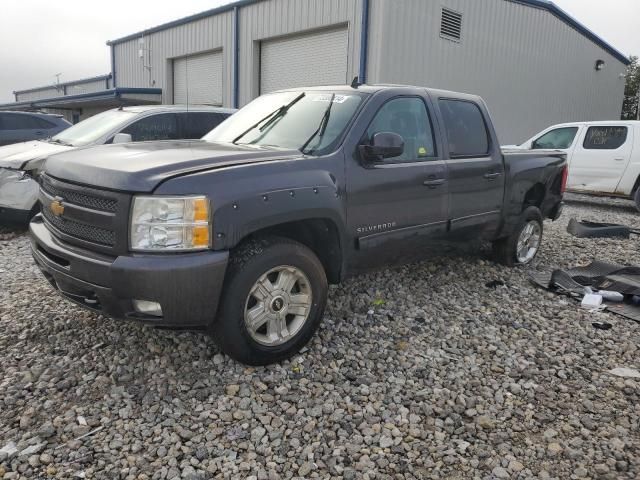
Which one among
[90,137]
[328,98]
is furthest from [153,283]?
[90,137]

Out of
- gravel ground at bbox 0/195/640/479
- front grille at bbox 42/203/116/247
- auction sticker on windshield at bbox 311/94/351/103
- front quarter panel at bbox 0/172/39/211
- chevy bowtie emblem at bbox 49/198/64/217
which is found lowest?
gravel ground at bbox 0/195/640/479

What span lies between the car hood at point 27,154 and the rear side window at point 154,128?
86 centimetres

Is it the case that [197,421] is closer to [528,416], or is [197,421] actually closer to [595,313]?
[528,416]

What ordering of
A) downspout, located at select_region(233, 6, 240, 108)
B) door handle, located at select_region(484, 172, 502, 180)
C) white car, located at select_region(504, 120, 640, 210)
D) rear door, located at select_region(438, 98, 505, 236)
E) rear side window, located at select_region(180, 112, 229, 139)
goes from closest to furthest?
1. rear door, located at select_region(438, 98, 505, 236)
2. door handle, located at select_region(484, 172, 502, 180)
3. rear side window, located at select_region(180, 112, 229, 139)
4. white car, located at select_region(504, 120, 640, 210)
5. downspout, located at select_region(233, 6, 240, 108)

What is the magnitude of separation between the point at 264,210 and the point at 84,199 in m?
1.07

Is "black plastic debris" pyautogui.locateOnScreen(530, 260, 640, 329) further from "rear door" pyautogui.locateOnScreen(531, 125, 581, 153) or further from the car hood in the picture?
"rear door" pyautogui.locateOnScreen(531, 125, 581, 153)

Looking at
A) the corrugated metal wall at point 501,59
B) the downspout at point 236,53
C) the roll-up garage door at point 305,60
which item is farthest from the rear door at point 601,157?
the downspout at point 236,53

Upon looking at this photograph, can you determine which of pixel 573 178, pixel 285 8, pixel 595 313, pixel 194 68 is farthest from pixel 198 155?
pixel 194 68

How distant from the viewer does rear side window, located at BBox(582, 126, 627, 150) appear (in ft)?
35.0

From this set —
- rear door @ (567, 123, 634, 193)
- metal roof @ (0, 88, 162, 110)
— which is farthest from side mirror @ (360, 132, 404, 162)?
metal roof @ (0, 88, 162, 110)

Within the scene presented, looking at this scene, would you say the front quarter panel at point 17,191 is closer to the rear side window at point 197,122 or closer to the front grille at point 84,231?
the rear side window at point 197,122

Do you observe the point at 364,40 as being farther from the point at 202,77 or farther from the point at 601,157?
the point at 202,77

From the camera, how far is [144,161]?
312 cm

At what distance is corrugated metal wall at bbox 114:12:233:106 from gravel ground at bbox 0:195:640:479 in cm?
1528
